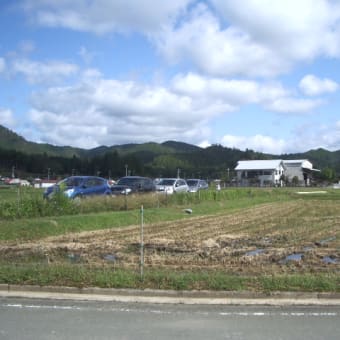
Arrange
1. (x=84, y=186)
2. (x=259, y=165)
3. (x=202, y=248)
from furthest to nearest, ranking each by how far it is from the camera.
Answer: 1. (x=259, y=165)
2. (x=84, y=186)
3. (x=202, y=248)

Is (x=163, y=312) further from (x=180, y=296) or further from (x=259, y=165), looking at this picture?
(x=259, y=165)

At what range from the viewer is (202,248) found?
14766 millimetres

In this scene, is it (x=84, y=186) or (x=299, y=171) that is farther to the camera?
(x=299, y=171)

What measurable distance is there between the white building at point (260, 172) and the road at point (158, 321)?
4554 inches

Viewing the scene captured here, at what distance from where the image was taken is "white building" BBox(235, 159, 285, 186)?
12571cm

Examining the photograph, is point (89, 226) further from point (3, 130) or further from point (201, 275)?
point (3, 130)

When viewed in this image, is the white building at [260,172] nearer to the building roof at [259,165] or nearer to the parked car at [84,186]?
the building roof at [259,165]

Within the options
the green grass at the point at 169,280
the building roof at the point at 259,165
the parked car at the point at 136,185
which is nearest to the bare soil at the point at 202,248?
the green grass at the point at 169,280

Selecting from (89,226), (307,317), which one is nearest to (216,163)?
(89,226)

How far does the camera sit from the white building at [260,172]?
125713mm

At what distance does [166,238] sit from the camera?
17.1m

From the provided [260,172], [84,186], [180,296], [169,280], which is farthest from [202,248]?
[260,172]

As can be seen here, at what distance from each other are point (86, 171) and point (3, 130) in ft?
312

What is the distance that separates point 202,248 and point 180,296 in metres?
6.02
